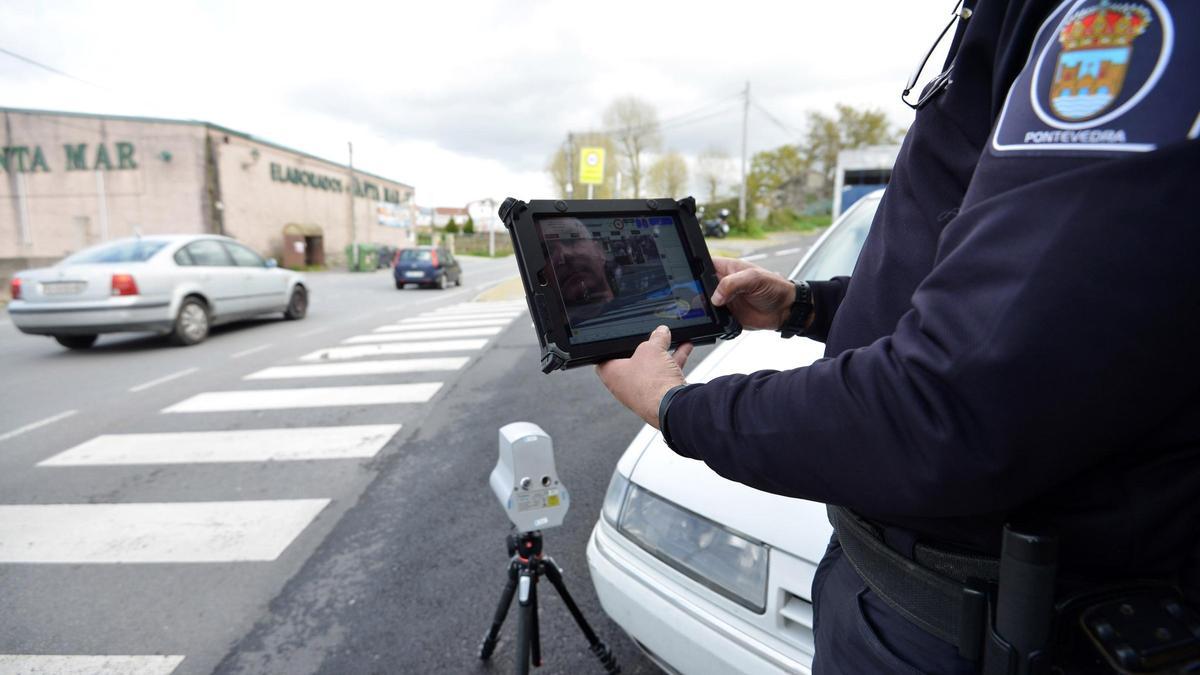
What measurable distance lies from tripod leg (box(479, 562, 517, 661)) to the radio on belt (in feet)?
0.61

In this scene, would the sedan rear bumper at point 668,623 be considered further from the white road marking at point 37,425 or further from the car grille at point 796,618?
the white road marking at point 37,425

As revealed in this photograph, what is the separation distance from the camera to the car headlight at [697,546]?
1.56 metres

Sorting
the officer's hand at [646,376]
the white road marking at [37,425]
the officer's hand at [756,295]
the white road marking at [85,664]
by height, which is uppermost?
the officer's hand at [756,295]

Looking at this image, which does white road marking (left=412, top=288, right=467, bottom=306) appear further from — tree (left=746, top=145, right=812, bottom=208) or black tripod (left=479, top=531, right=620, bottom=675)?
tree (left=746, top=145, right=812, bottom=208)

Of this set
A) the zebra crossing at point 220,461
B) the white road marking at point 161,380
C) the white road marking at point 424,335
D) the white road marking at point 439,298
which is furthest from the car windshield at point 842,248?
the white road marking at point 439,298

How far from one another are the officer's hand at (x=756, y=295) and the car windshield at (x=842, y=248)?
1.44 meters

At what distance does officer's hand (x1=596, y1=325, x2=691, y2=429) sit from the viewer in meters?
1.01

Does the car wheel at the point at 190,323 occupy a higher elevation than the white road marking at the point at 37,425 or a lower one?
higher

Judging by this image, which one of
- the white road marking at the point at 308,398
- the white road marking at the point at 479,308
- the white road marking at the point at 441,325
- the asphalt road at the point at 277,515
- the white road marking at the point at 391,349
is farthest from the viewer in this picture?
the white road marking at the point at 479,308

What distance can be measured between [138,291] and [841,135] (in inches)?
1930

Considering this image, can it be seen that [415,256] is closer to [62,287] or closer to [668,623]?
[62,287]

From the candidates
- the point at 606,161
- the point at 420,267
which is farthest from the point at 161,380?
the point at 606,161

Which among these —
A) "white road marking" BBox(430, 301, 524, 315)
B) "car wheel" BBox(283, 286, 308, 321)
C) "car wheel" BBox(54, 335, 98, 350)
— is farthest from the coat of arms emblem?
"white road marking" BBox(430, 301, 524, 315)

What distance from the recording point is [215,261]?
360 inches
